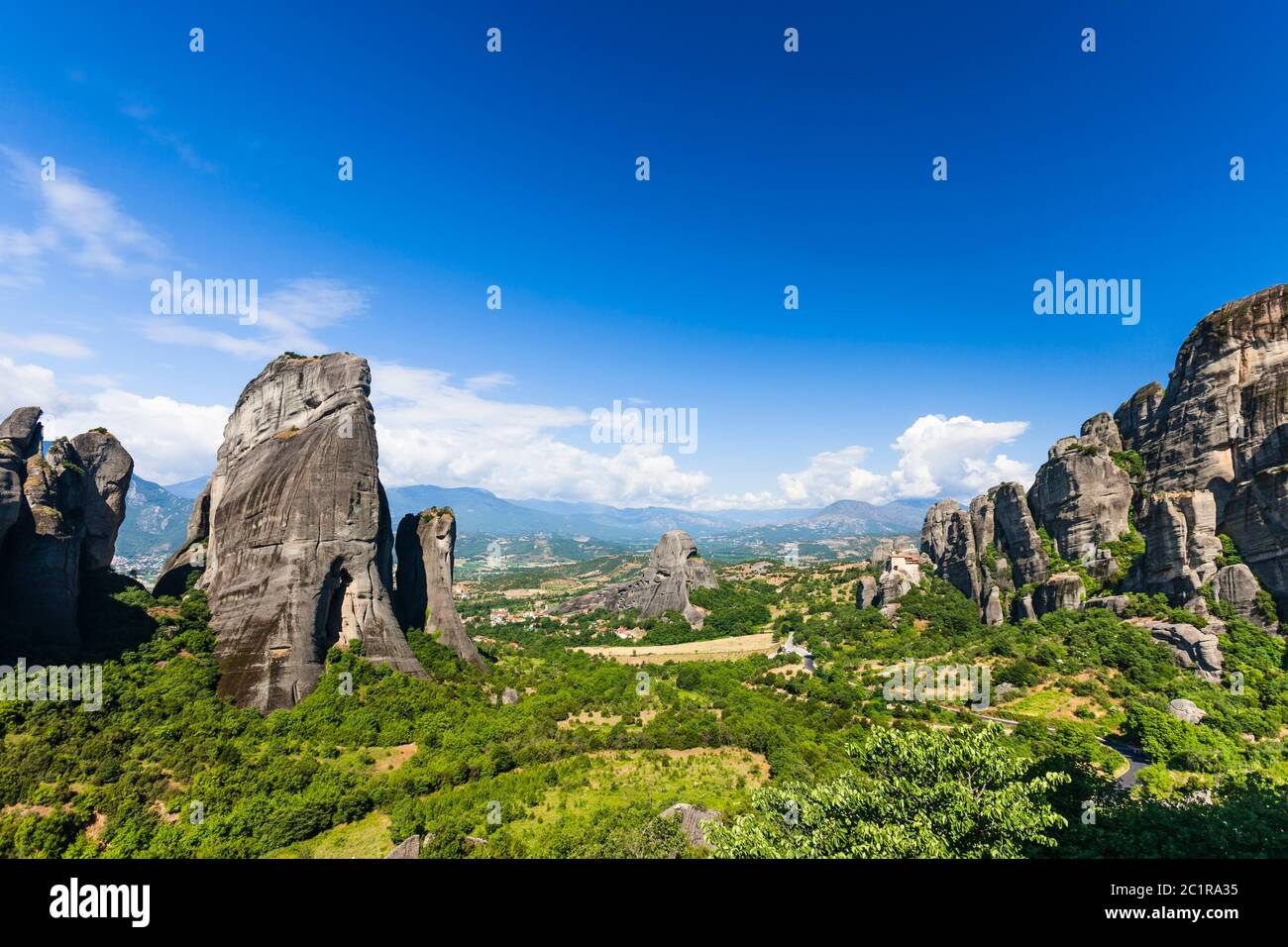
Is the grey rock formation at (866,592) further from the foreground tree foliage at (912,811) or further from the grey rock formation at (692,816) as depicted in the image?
the foreground tree foliage at (912,811)

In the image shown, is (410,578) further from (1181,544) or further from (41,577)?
(1181,544)

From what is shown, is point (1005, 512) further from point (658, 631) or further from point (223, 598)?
point (223, 598)

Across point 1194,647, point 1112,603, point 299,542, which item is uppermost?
point 299,542

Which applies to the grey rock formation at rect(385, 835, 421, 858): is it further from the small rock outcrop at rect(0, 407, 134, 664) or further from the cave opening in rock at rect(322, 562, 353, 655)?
the small rock outcrop at rect(0, 407, 134, 664)

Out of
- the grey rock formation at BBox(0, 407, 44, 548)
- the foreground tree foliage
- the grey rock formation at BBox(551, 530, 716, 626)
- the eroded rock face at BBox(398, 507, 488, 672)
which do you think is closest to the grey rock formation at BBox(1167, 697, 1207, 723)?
the foreground tree foliage

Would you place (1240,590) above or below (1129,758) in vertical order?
above

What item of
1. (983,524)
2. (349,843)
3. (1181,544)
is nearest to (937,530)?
(983,524)
